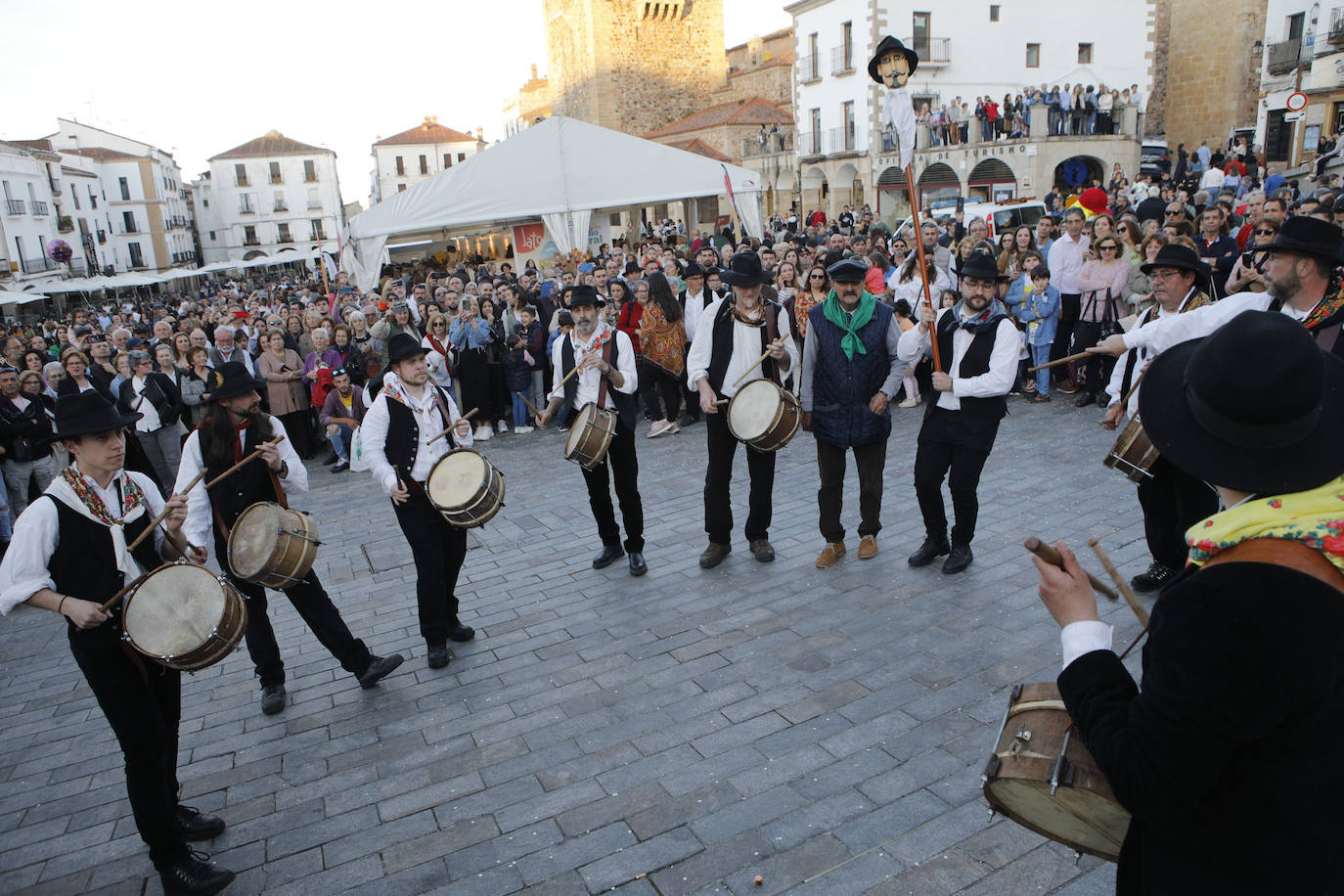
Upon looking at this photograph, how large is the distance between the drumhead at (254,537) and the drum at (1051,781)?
363 centimetres

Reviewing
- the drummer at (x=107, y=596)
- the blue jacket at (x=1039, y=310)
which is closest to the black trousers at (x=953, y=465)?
the drummer at (x=107, y=596)

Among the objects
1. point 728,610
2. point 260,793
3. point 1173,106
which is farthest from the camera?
point 1173,106

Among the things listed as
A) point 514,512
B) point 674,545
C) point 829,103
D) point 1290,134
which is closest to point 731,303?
point 674,545

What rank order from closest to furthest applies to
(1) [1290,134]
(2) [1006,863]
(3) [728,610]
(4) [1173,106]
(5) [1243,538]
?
(5) [1243,538]
(2) [1006,863]
(3) [728,610]
(1) [1290,134]
(4) [1173,106]

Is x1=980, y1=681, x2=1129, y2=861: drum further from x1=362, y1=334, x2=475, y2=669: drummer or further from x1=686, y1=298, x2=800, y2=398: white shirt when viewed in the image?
x1=686, y1=298, x2=800, y2=398: white shirt

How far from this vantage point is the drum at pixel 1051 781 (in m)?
1.91

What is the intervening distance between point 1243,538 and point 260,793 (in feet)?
13.6

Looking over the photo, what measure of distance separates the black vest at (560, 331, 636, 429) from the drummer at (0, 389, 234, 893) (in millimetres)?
3080

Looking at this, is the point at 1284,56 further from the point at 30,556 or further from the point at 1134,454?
the point at 30,556

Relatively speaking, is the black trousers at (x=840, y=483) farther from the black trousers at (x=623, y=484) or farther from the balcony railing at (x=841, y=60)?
the balcony railing at (x=841, y=60)

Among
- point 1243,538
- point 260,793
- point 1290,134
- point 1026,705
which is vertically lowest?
point 260,793

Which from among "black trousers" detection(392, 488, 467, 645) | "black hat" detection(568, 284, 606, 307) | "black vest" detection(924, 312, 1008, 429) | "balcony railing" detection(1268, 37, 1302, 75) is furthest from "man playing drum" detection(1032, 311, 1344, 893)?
"balcony railing" detection(1268, 37, 1302, 75)

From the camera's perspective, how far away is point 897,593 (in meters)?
5.43

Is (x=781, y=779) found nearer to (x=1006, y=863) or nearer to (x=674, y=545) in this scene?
(x=1006, y=863)
